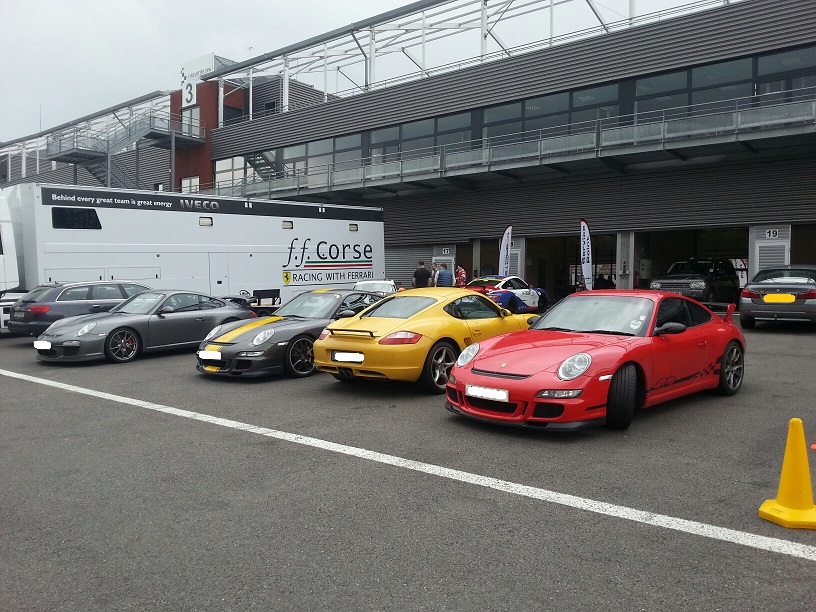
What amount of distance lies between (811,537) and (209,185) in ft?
118

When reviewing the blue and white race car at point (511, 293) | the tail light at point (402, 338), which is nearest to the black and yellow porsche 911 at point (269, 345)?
the tail light at point (402, 338)

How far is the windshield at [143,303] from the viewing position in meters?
11.9

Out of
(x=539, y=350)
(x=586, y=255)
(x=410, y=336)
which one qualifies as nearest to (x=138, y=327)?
(x=410, y=336)

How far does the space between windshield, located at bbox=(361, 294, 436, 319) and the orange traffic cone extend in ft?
16.1

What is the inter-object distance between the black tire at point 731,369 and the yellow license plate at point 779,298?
311 inches

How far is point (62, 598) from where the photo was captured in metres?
3.08

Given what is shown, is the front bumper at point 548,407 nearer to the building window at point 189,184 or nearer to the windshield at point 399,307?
the windshield at point 399,307

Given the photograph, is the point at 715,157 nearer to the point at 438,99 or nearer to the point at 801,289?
the point at 801,289

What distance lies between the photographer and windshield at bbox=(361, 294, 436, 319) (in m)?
8.48

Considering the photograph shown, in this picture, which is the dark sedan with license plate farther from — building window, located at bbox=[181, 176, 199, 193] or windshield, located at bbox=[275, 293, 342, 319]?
building window, located at bbox=[181, 176, 199, 193]

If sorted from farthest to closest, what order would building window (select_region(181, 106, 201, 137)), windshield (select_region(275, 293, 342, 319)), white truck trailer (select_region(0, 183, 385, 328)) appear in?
building window (select_region(181, 106, 201, 137)) < white truck trailer (select_region(0, 183, 385, 328)) < windshield (select_region(275, 293, 342, 319))

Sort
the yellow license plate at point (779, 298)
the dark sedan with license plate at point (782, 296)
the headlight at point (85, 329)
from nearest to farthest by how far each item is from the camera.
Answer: the headlight at point (85, 329)
the dark sedan with license plate at point (782, 296)
the yellow license plate at point (779, 298)

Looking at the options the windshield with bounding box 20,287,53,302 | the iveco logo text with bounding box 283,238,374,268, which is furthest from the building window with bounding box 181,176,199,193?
the windshield with bounding box 20,287,53,302

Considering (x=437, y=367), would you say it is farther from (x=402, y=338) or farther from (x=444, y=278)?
(x=444, y=278)
